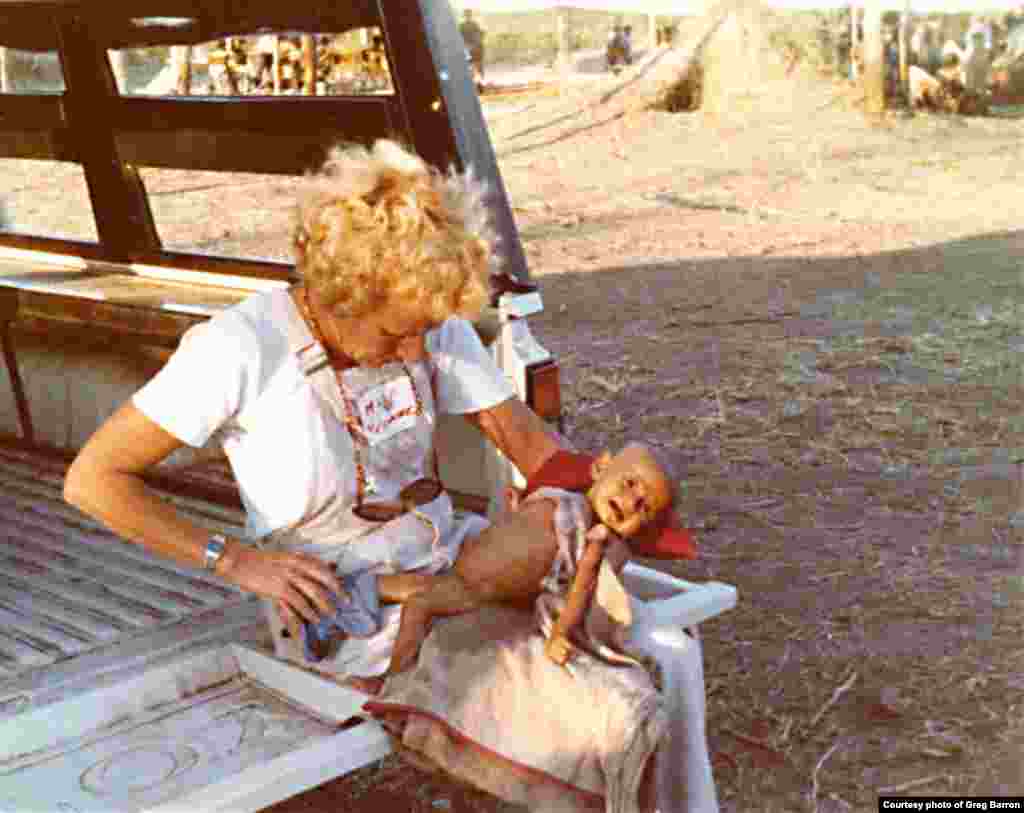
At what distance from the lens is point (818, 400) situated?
23.1 feet

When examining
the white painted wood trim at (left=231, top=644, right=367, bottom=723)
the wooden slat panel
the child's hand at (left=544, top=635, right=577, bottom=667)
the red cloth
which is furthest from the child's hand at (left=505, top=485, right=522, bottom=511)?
the wooden slat panel

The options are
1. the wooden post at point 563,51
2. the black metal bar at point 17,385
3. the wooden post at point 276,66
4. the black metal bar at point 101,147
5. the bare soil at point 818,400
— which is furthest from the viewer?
the wooden post at point 563,51

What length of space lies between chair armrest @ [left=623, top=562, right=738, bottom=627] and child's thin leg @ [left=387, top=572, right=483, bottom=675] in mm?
347

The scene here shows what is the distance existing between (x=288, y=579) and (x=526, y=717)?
460mm

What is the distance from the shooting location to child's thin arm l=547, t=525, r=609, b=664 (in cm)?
271

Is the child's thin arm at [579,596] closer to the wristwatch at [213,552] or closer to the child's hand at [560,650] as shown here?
the child's hand at [560,650]

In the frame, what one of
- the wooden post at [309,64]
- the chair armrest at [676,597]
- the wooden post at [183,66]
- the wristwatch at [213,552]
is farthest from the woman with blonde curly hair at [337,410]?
the wooden post at [183,66]

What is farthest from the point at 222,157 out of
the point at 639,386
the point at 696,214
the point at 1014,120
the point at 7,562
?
the point at 1014,120

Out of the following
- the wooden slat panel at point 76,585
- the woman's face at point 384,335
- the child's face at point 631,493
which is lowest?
the wooden slat panel at point 76,585

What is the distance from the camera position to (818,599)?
479 cm

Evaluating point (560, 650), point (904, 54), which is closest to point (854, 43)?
point (904, 54)

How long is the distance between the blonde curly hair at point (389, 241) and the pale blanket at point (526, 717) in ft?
1.84

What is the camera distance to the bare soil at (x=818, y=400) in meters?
3.93

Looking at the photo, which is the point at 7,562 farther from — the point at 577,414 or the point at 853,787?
the point at 577,414
